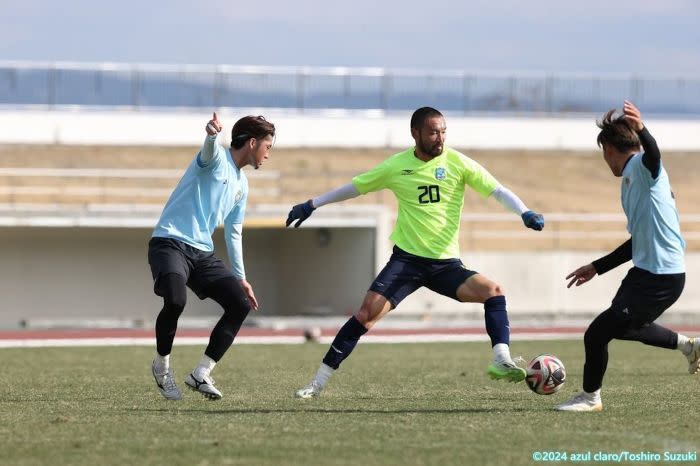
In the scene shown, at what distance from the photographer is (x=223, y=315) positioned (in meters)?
9.70

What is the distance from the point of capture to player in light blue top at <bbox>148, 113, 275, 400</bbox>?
938cm

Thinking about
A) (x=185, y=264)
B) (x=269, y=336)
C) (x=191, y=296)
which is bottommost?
(x=191, y=296)

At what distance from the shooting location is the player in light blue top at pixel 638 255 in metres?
8.50

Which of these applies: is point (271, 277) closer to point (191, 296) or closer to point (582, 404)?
point (191, 296)

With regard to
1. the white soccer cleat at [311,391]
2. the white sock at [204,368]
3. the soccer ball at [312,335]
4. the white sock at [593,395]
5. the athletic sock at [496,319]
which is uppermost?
the athletic sock at [496,319]

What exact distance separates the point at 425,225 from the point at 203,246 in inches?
66.9

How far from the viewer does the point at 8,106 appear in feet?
121

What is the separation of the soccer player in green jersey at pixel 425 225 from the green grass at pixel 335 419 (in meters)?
0.69

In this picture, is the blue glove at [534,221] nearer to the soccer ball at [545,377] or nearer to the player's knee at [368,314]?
the soccer ball at [545,377]

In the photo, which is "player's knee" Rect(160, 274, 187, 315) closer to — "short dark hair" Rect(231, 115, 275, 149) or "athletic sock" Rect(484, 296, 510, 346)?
"short dark hair" Rect(231, 115, 275, 149)

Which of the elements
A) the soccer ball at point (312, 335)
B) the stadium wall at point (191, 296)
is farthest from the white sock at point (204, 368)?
the stadium wall at point (191, 296)

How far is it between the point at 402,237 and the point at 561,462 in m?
3.60

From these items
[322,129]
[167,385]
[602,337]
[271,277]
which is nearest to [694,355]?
[602,337]

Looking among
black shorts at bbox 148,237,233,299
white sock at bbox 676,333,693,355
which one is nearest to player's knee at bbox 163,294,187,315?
black shorts at bbox 148,237,233,299
